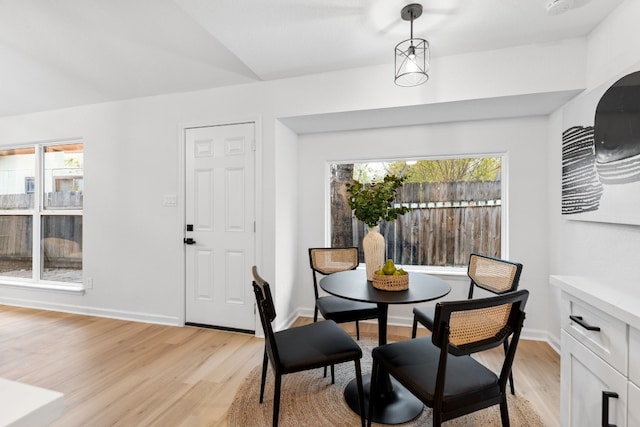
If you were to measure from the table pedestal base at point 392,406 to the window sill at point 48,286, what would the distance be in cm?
324

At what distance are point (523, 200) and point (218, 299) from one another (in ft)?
9.75

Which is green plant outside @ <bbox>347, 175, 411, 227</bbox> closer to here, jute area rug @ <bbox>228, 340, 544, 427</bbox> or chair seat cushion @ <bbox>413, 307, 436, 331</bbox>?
chair seat cushion @ <bbox>413, 307, 436, 331</bbox>

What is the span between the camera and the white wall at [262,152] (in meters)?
2.45

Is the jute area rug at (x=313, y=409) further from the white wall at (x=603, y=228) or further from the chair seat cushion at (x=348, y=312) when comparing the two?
the white wall at (x=603, y=228)

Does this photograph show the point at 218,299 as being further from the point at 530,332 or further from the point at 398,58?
the point at 530,332

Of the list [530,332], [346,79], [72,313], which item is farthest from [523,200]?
[72,313]

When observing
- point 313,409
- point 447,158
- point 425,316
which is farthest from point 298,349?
point 447,158

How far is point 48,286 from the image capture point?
3.74 metres

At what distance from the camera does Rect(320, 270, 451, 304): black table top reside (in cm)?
171

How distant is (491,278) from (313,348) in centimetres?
140

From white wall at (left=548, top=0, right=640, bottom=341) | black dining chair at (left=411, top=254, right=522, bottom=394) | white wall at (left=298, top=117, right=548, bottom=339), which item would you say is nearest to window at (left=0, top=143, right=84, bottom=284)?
white wall at (left=298, top=117, right=548, bottom=339)

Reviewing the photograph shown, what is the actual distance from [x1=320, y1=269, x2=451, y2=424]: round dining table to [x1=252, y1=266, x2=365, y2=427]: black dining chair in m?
0.23

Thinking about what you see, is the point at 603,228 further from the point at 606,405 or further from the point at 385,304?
the point at 385,304

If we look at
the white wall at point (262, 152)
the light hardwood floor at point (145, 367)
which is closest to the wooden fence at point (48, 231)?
the white wall at point (262, 152)
